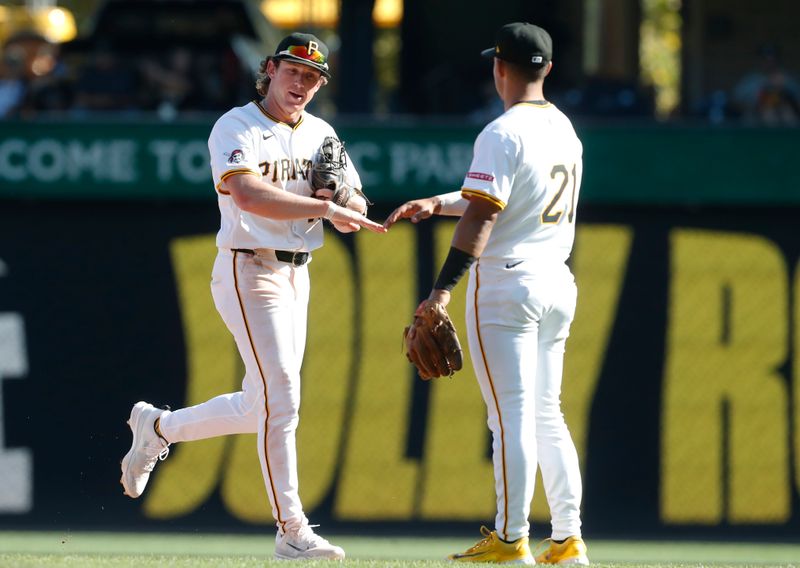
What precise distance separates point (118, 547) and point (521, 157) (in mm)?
3667

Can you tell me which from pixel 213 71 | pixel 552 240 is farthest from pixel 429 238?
pixel 213 71

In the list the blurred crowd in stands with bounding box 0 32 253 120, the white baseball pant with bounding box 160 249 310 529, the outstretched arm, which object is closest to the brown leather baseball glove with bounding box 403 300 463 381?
the outstretched arm

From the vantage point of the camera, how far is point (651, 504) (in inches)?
315

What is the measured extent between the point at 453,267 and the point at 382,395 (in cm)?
319

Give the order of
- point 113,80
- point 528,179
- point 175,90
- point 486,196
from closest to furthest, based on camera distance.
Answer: point 486,196 → point 528,179 → point 113,80 → point 175,90

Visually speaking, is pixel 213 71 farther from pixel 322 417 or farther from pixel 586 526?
pixel 586 526

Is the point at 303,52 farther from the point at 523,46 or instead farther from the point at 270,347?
the point at 270,347

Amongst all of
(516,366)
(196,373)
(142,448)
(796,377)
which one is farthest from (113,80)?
(516,366)

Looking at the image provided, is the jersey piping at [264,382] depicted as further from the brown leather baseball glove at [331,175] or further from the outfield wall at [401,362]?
the outfield wall at [401,362]

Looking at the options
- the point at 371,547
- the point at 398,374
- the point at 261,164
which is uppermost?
the point at 261,164

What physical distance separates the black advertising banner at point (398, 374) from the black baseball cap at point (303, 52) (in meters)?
2.81

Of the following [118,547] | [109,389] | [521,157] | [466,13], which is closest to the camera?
[521,157]

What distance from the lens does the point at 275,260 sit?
211 inches

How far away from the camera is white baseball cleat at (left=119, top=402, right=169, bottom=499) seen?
5793mm
